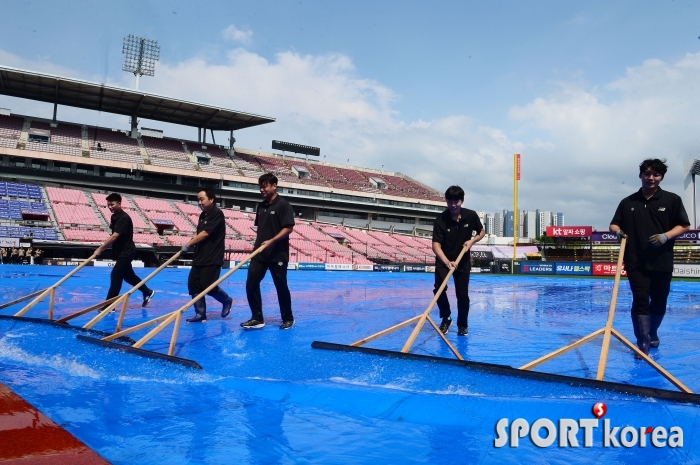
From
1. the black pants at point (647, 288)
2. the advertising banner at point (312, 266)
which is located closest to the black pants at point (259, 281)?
the black pants at point (647, 288)

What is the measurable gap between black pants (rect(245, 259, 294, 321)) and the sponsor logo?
340cm

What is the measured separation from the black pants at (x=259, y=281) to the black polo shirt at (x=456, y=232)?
5.92 feet

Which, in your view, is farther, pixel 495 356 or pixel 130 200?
pixel 130 200

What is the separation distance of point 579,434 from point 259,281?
12.6 feet

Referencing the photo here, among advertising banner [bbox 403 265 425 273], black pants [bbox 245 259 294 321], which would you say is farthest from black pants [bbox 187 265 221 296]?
advertising banner [bbox 403 265 425 273]

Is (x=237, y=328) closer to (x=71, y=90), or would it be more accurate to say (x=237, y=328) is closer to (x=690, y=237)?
(x=690, y=237)

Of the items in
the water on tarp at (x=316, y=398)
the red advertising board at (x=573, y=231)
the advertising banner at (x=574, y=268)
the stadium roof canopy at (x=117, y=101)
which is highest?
the stadium roof canopy at (x=117, y=101)

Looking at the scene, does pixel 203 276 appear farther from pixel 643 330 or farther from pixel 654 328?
pixel 654 328

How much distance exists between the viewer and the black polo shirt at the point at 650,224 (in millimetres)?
4047

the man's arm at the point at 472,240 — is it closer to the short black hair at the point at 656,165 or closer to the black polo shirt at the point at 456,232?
the black polo shirt at the point at 456,232

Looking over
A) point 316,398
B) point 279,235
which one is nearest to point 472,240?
point 279,235

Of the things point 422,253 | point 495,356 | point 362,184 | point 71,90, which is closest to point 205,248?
point 495,356

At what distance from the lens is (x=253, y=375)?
341 cm

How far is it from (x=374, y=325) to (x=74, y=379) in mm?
3598
